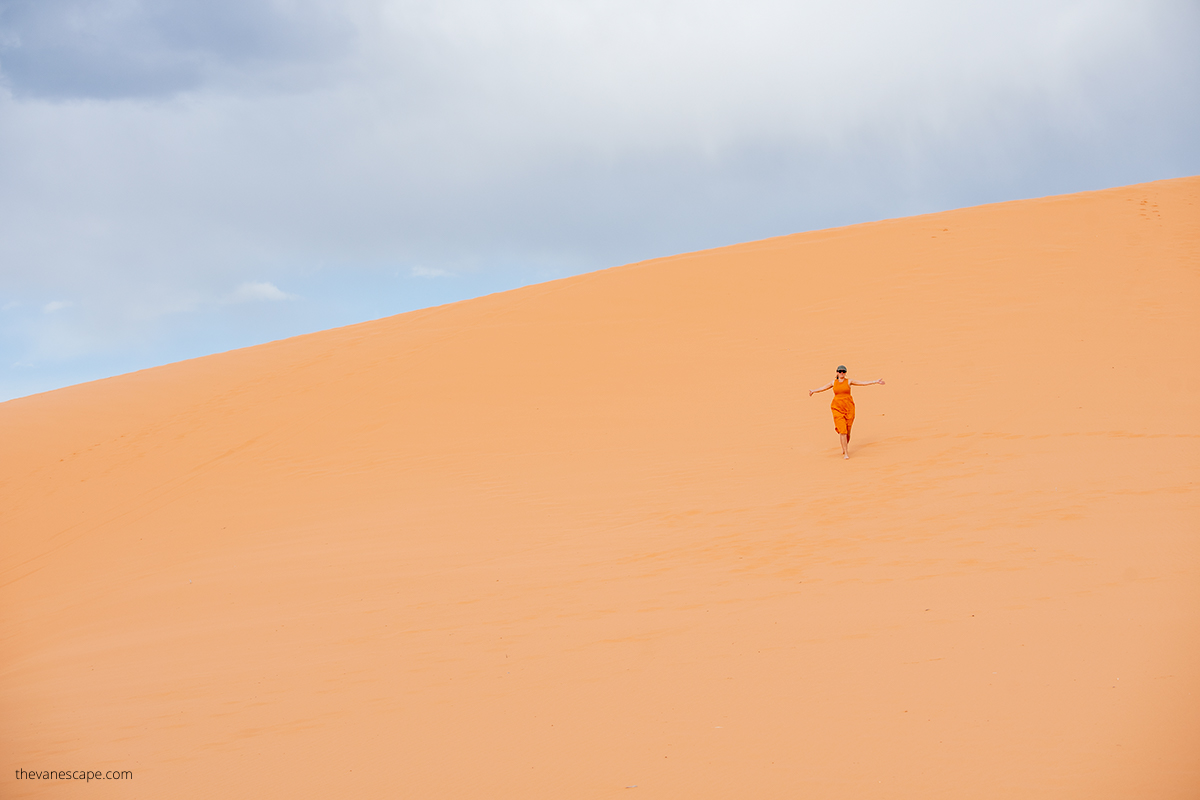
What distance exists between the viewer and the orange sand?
3.93 meters

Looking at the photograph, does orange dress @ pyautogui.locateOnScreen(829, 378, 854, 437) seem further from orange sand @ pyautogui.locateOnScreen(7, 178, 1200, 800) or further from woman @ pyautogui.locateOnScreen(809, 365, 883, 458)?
orange sand @ pyautogui.locateOnScreen(7, 178, 1200, 800)

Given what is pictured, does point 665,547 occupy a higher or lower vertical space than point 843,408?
lower

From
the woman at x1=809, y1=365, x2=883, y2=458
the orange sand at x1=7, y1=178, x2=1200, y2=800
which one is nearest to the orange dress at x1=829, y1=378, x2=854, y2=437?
the woman at x1=809, y1=365, x2=883, y2=458

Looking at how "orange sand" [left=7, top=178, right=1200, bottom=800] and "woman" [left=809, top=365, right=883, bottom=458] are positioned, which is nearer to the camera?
"orange sand" [left=7, top=178, right=1200, bottom=800]

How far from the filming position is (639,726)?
163 inches

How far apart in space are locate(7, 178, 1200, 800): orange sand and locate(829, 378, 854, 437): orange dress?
1.57 feet

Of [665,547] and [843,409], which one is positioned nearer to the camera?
[665,547]

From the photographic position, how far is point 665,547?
7.25 m

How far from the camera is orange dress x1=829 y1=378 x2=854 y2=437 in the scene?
912 cm

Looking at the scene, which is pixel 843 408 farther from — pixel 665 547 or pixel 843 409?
pixel 665 547

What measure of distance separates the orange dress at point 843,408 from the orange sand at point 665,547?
0.48 meters

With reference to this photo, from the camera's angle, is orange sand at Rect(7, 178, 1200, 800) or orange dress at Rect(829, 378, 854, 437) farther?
orange dress at Rect(829, 378, 854, 437)

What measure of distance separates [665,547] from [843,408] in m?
3.17

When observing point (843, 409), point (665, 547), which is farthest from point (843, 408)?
→ point (665, 547)
